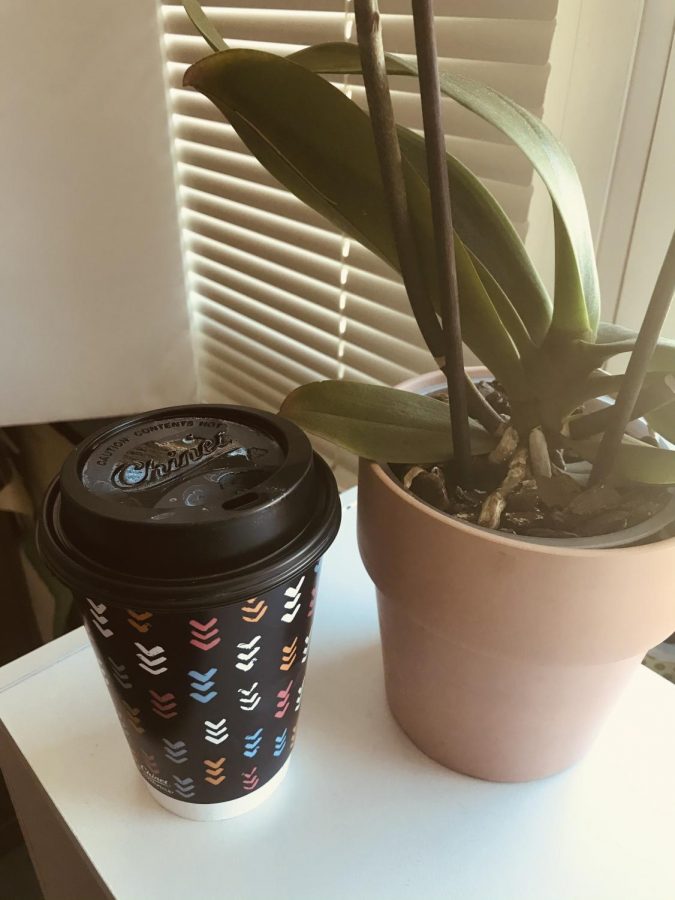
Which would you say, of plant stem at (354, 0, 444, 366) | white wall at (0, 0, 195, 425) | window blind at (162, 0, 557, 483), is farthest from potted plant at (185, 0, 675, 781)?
white wall at (0, 0, 195, 425)

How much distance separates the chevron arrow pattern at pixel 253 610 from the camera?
354 mm

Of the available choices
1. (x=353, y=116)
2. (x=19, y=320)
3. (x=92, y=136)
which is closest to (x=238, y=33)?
(x=92, y=136)

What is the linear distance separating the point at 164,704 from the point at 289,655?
71 mm

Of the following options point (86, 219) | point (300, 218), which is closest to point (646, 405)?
point (300, 218)

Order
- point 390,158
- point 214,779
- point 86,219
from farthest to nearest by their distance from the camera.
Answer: point 86,219
point 214,779
point 390,158

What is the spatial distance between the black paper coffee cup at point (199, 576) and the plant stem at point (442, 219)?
0.26ft

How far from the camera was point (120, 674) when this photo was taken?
0.38 metres

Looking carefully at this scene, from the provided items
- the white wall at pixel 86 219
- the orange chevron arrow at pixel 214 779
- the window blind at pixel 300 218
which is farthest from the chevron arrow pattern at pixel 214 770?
the white wall at pixel 86 219

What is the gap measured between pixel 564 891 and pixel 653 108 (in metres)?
0.57

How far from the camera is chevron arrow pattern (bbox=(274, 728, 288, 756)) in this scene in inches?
17.3

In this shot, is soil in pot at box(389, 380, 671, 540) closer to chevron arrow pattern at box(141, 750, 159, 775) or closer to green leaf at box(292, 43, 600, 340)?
green leaf at box(292, 43, 600, 340)

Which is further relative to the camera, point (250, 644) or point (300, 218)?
point (300, 218)

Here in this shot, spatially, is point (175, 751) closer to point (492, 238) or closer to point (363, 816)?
point (363, 816)

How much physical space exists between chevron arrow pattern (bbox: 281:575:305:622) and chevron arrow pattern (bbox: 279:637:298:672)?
2 cm
